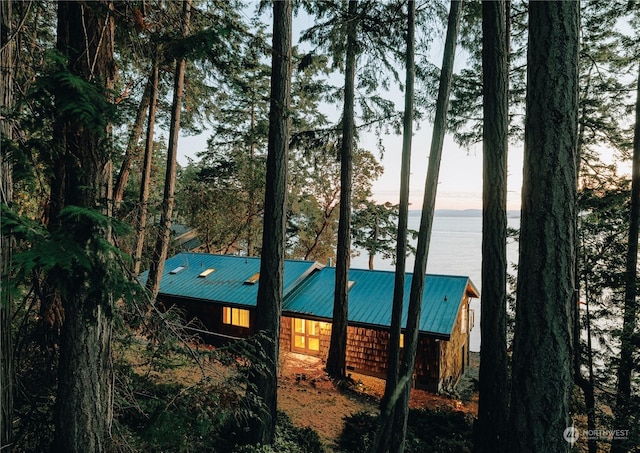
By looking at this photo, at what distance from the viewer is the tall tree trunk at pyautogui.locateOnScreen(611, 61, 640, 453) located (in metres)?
6.94

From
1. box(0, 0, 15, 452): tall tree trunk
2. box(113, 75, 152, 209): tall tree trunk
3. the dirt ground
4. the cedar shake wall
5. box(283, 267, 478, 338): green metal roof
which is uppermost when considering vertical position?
box(113, 75, 152, 209): tall tree trunk

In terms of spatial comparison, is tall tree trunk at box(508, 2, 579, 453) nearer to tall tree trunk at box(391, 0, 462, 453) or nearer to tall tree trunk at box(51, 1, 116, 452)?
tall tree trunk at box(391, 0, 462, 453)

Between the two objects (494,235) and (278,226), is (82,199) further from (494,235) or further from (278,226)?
(494,235)

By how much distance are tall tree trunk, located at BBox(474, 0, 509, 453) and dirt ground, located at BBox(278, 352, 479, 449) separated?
3714 millimetres

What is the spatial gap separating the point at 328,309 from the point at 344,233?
377 cm

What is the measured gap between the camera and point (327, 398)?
10445 millimetres

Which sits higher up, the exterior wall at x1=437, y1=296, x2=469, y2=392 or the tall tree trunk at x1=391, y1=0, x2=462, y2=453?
the tall tree trunk at x1=391, y1=0, x2=462, y2=453

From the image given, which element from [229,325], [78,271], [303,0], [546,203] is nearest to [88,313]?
[78,271]

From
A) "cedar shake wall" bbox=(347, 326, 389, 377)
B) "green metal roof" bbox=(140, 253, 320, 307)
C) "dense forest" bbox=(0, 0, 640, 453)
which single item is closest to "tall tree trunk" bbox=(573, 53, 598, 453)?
"dense forest" bbox=(0, 0, 640, 453)

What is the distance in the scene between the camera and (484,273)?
245 inches

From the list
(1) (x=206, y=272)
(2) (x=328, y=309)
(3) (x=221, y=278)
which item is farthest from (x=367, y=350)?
(1) (x=206, y=272)

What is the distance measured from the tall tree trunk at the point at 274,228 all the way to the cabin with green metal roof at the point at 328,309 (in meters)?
6.24

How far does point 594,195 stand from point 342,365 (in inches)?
371

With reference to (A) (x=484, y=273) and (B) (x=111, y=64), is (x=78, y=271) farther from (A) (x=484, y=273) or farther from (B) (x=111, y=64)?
(A) (x=484, y=273)
